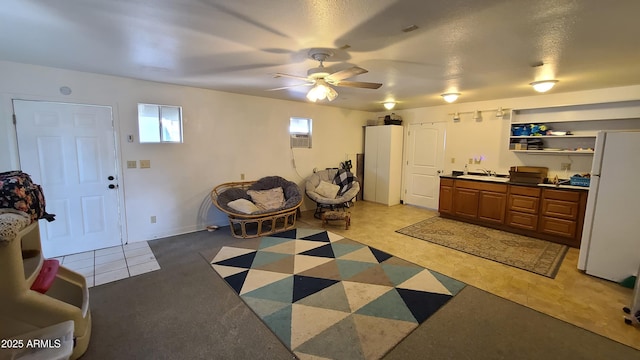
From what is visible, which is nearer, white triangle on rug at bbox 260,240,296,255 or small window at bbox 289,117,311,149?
white triangle on rug at bbox 260,240,296,255

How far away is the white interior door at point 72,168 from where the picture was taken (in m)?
3.30

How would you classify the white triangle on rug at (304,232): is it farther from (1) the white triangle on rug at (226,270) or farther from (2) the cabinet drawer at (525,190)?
(2) the cabinet drawer at (525,190)

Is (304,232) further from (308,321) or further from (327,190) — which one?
(308,321)

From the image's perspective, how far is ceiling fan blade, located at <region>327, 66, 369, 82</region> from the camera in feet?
7.97

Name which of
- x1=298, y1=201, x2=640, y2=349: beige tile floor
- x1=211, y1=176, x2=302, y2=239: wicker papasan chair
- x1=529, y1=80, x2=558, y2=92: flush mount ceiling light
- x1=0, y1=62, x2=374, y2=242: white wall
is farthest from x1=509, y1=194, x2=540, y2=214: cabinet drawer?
x1=0, y1=62, x2=374, y2=242: white wall

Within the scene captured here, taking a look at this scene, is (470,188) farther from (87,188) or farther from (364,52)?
(87,188)

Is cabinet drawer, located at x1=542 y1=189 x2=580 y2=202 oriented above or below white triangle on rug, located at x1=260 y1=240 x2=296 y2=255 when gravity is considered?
above

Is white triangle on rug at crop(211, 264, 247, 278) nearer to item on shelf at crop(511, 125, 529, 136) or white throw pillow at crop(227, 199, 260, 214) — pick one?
white throw pillow at crop(227, 199, 260, 214)

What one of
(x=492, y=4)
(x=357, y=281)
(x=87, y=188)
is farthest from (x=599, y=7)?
(x=87, y=188)

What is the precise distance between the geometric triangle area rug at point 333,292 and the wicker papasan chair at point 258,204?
0.49 meters

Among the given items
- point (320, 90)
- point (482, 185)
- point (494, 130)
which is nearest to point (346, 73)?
point (320, 90)

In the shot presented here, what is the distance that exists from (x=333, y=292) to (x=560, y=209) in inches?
152

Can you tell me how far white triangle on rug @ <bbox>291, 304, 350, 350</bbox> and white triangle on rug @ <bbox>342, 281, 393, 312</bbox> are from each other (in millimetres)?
197

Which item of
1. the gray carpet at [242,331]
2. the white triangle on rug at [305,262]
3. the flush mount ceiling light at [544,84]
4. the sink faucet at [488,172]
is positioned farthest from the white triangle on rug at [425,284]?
the sink faucet at [488,172]
